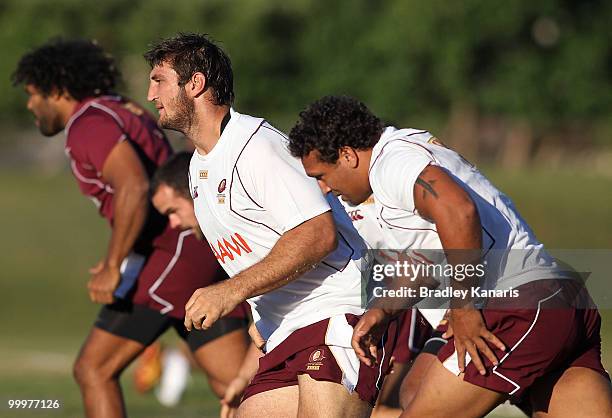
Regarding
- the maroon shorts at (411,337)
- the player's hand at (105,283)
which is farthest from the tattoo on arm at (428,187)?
the player's hand at (105,283)

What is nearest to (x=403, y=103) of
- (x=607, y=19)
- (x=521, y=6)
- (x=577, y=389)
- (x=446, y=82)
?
(x=446, y=82)

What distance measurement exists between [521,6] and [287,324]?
28.9m

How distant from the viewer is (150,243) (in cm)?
695

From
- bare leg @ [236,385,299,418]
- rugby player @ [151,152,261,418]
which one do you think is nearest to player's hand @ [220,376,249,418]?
rugby player @ [151,152,261,418]

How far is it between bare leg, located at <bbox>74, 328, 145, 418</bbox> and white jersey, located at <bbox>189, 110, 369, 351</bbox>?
1.70 metres

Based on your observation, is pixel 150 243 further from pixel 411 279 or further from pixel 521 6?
pixel 521 6

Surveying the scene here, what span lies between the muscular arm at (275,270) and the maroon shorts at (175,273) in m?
2.17

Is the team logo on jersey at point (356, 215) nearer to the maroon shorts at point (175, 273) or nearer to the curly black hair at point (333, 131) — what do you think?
the curly black hair at point (333, 131)

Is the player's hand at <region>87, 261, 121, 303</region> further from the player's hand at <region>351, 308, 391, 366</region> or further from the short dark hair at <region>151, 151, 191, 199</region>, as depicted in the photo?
the player's hand at <region>351, 308, 391, 366</region>

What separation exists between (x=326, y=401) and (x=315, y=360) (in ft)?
0.60

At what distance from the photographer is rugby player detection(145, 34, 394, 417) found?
4.64 meters

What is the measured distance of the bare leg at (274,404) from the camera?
4.89 metres

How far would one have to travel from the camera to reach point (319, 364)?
477 centimetres

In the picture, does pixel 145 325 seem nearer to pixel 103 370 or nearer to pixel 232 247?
pixel 103 370
